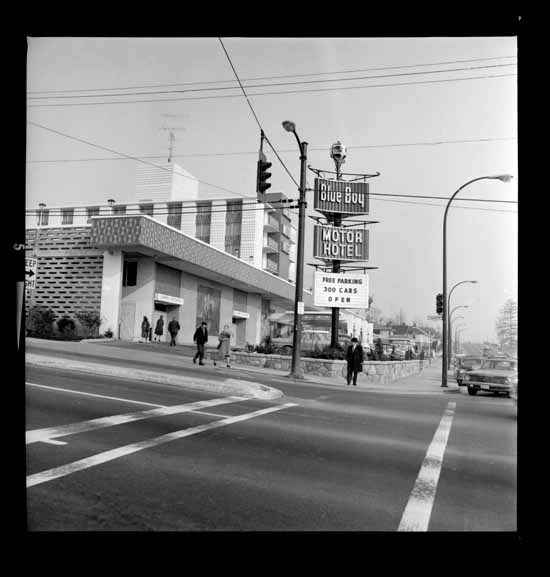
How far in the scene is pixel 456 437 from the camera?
25.5ft

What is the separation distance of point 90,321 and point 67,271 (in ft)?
9.70

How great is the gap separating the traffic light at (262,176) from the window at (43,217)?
5.87 m

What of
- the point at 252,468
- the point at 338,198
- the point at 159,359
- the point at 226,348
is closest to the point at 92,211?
the point at 252,468

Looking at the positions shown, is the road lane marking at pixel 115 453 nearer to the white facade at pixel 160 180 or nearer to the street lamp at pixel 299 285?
the white facade at pixel 160 180

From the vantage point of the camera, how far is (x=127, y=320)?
14617mm

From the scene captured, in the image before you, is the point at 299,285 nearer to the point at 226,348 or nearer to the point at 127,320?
the point at 226,348

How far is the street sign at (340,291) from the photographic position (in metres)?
21.2

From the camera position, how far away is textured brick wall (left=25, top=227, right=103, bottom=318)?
7.46 meters

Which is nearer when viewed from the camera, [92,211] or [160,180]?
[92,211]

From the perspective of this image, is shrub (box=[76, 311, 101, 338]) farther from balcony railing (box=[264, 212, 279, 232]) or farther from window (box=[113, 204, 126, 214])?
balcony railing (box=[264, 212, 279, 232])
